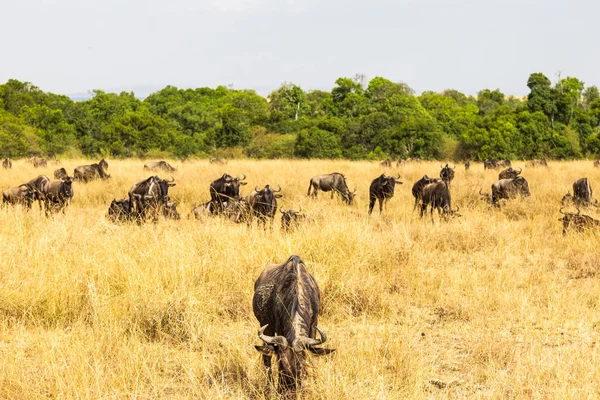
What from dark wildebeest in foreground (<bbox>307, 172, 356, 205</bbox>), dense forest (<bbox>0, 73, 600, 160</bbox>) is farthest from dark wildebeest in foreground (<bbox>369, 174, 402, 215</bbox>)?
dense forest (<bbox>0, 73, 600, 160</bbox>)

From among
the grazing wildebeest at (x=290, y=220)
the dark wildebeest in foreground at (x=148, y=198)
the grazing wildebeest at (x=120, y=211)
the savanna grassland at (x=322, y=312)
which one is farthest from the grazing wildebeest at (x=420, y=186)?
the grazing wildebeest at (x=120, y=211)

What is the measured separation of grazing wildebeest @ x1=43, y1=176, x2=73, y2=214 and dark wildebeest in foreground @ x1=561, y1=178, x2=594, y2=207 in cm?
1221

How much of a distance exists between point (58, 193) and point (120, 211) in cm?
270

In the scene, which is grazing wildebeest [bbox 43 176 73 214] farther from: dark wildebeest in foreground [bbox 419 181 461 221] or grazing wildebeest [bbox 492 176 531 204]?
grazing wildebeest [bbox 492 176 531 204]

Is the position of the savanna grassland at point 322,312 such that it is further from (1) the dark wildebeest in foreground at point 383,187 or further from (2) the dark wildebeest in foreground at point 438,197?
(1) the dark wildebeest in foreground at point 383,187

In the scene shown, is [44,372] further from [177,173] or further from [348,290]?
[177,173]

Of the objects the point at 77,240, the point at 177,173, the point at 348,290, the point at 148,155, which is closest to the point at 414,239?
the point at 348,290

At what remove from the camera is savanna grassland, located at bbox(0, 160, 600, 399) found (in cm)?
441

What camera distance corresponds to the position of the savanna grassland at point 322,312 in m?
4.41

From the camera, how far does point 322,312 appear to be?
6.34 m

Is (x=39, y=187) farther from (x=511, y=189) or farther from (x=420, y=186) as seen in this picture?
(x=511, y=189)

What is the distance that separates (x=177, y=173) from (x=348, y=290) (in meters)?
15.9

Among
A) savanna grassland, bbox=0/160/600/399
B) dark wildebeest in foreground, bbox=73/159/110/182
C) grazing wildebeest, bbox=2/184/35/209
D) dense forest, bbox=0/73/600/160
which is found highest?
dense forest, bbox=0/73/600/160

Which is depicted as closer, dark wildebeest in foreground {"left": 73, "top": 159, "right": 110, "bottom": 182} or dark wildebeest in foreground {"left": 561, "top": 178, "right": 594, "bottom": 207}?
dark wildebeest in foreground {"left": 561, "top": 178, "right": 594, "bottom": 207}
